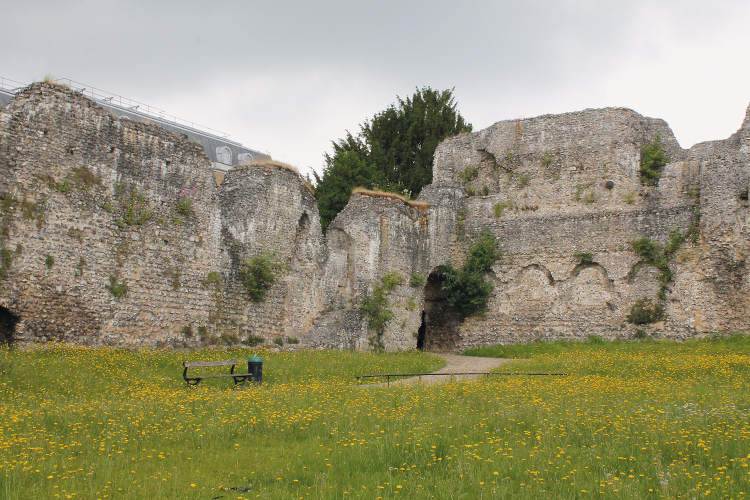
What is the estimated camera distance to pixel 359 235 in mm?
22469

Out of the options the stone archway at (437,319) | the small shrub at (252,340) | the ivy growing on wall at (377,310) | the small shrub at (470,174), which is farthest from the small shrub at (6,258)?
the small shrub at (470,174)

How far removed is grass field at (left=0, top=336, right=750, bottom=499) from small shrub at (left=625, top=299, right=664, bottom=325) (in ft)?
29.0

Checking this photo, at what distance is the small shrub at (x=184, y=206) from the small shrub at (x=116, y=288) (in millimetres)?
2665

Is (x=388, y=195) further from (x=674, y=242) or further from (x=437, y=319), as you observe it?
(x=674, y=242)

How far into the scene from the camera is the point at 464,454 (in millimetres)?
6945

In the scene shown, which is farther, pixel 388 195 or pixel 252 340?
pixel 388 195

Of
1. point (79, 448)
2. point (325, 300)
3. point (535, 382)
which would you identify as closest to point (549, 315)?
point (325, 300)

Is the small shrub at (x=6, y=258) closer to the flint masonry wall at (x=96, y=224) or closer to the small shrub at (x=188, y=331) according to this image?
the flint masonry wall at (x=96, y=224)

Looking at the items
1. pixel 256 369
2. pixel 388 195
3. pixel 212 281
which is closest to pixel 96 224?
pixel 212 281

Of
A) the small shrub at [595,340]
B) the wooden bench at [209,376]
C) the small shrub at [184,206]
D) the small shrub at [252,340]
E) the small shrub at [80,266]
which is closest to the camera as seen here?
the wooden bench at [209,376]

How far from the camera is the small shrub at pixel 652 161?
2367 cm

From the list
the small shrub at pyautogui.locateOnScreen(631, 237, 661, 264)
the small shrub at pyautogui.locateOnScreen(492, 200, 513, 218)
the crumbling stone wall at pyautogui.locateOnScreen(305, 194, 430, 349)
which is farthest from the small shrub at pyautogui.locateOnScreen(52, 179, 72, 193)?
the small shrub at pyautogui.locateOnScreen(631, 237, 661, 264)

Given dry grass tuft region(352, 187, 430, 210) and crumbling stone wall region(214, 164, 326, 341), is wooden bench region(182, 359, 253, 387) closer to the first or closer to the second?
crumbling stone wall region(214, 164, 326, 341)

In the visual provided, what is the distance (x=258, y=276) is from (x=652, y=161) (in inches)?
599
